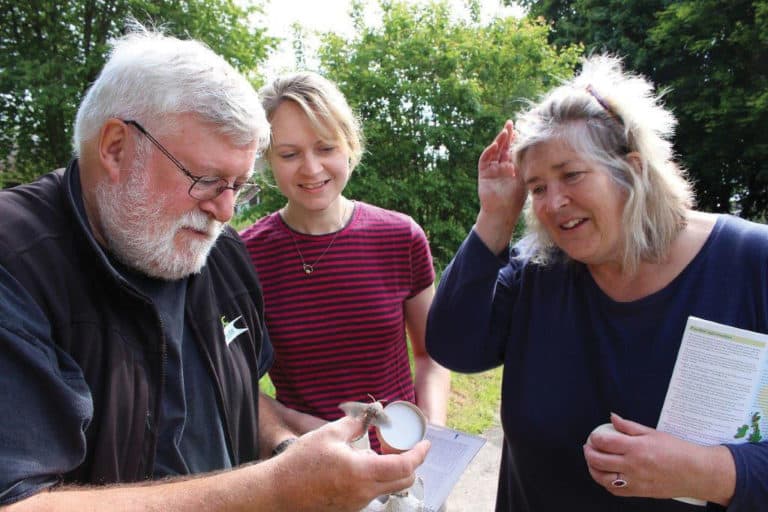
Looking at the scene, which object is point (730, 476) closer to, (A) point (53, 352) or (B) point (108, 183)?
(A) point (53, 352)

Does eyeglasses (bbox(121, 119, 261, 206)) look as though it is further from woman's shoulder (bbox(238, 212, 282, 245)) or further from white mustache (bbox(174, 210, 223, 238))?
woman's shoulder (bbox(238, 212, 282, 245))

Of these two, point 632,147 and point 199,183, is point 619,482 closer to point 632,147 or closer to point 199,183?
point 632,147

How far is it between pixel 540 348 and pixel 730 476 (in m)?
0.60

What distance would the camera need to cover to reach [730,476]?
142 cm

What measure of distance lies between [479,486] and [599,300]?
241 cm

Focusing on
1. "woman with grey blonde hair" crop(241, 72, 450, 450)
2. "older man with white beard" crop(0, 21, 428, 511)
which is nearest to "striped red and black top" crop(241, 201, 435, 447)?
"woman with grey blonde hair" crop(241, 72, 450, 450)

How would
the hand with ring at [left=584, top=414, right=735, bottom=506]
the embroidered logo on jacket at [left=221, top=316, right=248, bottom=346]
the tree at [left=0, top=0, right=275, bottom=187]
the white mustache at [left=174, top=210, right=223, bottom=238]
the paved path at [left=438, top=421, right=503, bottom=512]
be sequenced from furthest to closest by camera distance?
the tree at [left=0, top=0, right=275, bottom=187]
the paved path at [left=438, top=421, right=503, bottom=512]
the embroidered logo on jacket at [left=221, top=316, right=248, bottom=346]
the white mustache at [left=174, top=210, right=223, bottom=238]
the hand with ring at [left=584, top=414, right=735, bottom=506]

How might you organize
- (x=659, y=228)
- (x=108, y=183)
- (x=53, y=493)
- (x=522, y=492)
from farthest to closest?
(x=522, y=492) < (x=659, y=228) < (x=108, y=183) < (x=53, y=493)

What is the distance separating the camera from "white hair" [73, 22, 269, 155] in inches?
60.4

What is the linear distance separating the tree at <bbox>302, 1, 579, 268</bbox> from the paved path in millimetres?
4176

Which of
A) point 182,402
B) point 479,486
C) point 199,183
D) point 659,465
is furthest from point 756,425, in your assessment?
point 479,486

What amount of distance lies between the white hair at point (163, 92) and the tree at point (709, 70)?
1261 centimetres

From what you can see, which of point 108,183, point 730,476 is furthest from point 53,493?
point 730,476

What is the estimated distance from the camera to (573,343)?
172 cm
